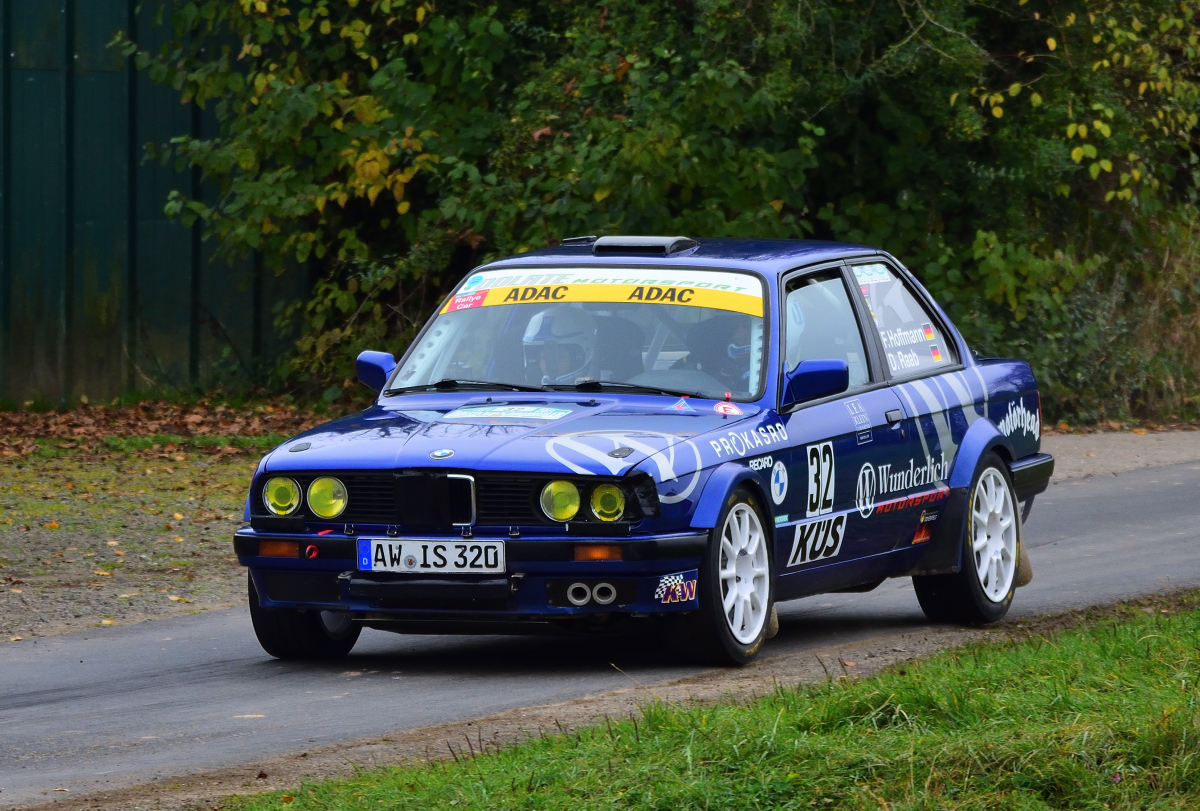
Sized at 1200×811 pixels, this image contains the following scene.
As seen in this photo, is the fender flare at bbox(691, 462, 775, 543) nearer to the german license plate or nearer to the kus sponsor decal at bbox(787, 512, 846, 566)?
the kus sponsor decal at bbox(787, 512, 846, 566)

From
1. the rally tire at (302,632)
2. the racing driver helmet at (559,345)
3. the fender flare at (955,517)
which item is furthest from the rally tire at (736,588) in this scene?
the rally tire at (302,632)

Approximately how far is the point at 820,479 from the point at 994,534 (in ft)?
4.61

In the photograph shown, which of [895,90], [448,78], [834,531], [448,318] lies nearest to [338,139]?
[448,78]

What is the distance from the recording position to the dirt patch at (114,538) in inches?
387

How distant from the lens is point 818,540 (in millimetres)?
8117

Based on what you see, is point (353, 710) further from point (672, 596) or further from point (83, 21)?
point (83, 21)

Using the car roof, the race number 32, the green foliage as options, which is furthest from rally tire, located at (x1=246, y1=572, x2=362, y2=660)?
the green foliage

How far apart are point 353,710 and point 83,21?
509 inches

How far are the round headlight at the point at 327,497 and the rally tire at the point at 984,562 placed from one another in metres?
2.85

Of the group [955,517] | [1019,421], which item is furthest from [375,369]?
[1019,421]

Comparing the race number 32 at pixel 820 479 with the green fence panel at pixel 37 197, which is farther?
the green fence panel at pixel 37 197

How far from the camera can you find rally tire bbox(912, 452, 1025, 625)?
8.91 meters

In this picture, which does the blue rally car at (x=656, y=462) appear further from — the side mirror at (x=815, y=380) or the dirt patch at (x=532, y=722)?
the dirt patch at (x=532, y=722)

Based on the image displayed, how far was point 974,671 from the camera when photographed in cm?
668
